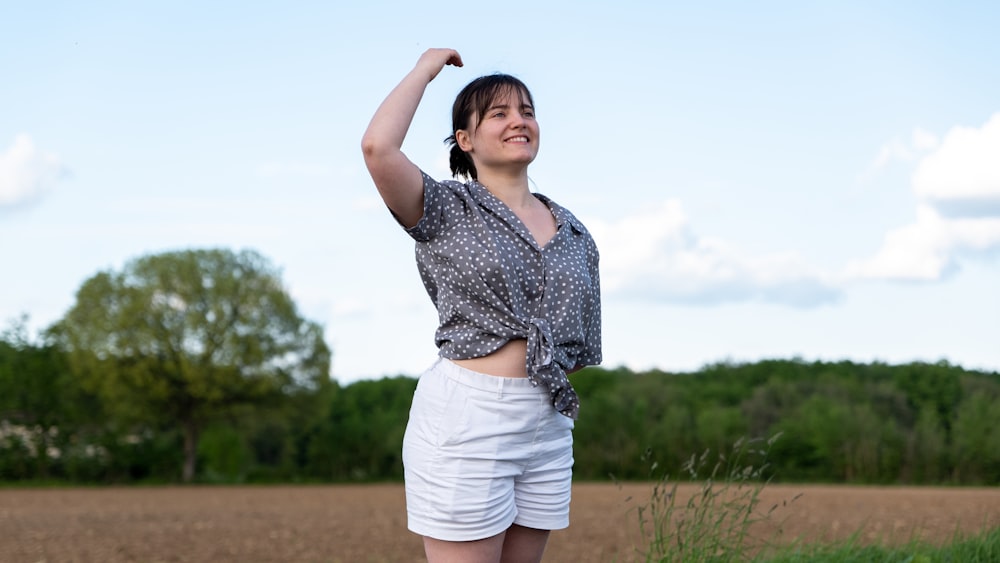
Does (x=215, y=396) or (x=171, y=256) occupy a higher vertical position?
(x=171, y=256)

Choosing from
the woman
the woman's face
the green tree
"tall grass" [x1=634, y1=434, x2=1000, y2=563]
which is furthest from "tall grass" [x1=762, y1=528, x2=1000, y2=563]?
the green tree

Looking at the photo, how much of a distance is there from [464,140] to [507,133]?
163 mm

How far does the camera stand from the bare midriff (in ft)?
7.97

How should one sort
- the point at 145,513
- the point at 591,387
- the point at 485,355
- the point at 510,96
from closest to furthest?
the point at 485,355
the point at 510,96
the point at 145,513
the point at 591,387

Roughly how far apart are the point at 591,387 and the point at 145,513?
57.9 ft

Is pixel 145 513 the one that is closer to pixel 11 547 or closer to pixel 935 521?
pixel 11 547

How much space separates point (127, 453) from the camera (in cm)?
2736

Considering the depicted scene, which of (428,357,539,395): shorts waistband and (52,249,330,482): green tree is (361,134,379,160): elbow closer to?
(428,357,539,395): shorts waistband

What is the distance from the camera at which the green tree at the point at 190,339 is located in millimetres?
25141

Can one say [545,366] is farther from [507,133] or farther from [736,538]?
[736,538]

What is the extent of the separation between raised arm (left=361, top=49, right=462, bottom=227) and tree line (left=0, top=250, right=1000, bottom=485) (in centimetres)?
2149

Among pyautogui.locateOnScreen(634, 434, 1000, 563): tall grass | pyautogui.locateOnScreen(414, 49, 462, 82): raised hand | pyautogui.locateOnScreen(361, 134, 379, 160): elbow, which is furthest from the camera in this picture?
pyautogui.locateOnScreen(634, 434, 1000, 563): tall grass

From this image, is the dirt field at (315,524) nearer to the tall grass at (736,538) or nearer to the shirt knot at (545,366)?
the tall grass at (736,538)

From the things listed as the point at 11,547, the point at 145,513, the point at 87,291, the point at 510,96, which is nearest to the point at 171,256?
the point at 87,291
